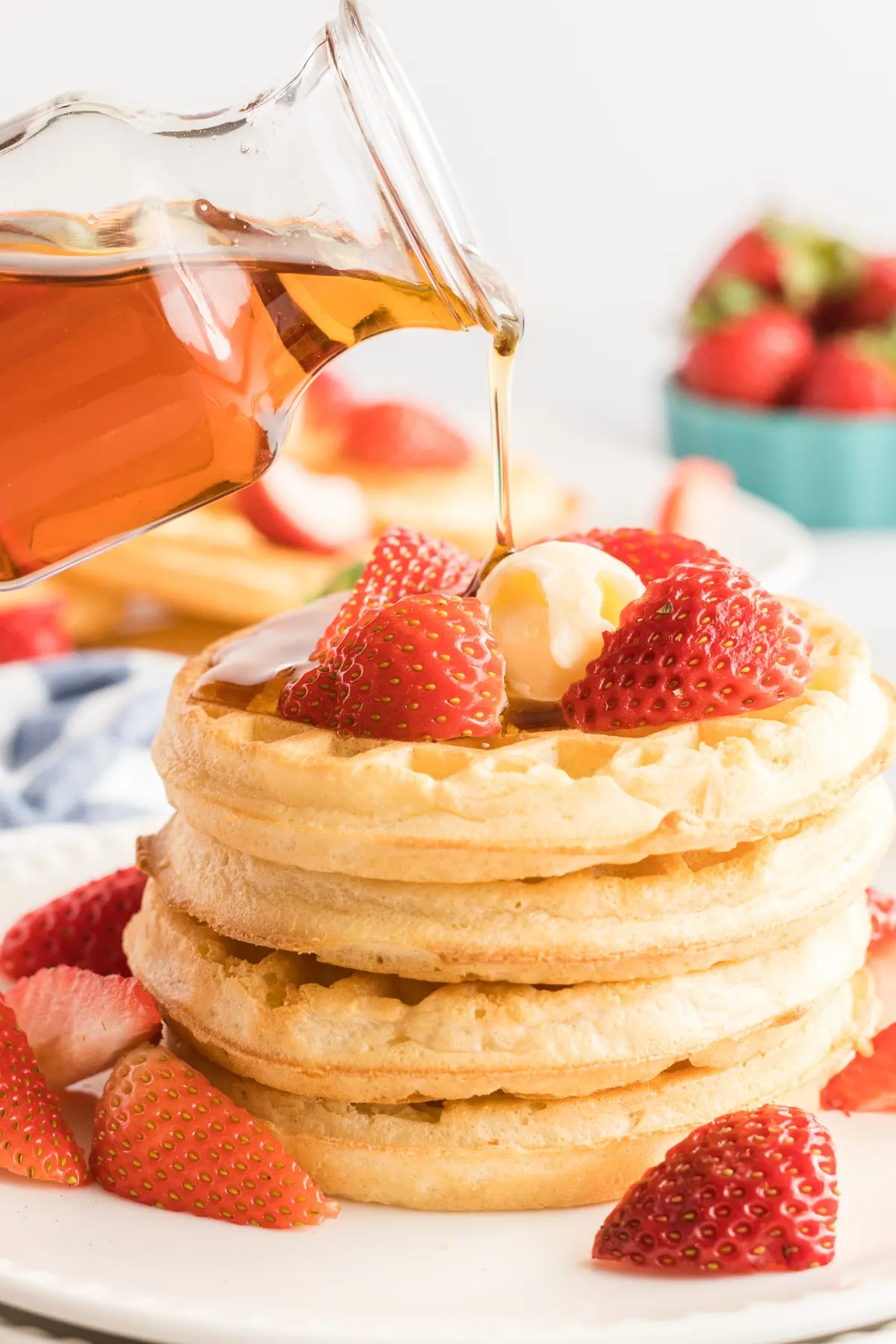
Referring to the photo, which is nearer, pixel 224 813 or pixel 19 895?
pixel 224 813

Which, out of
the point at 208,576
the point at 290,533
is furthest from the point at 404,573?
the point at 290,533

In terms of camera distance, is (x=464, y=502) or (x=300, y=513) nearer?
(x=300, y=513)

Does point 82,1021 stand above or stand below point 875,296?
above

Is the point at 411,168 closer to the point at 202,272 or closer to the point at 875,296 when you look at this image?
the point at 202,272

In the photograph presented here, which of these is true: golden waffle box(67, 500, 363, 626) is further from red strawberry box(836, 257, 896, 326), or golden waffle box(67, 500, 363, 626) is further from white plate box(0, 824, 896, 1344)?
white plate box(0, 824, 896, 1344)

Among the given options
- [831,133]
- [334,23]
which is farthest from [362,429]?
[831,133]

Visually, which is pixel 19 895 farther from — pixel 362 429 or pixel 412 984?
pixel 362 429
